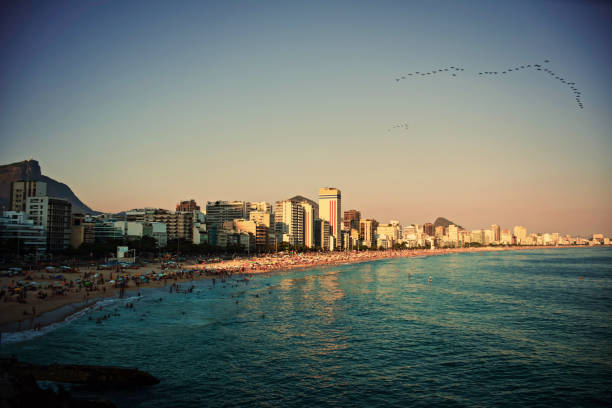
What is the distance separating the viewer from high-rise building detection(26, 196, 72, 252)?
309 ft

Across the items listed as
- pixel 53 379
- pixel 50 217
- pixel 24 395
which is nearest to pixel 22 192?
pixel 50 217

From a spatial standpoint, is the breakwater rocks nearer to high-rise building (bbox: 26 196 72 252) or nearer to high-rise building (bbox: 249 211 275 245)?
high-rise building (bbox: 26 196 72 252)

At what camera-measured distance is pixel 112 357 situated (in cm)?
2417

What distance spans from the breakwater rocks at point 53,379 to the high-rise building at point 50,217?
8735 cm

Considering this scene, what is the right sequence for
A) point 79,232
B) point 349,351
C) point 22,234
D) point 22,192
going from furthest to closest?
1. point 22,192
2. point 79,232
3. point 22,234
4. point 349,351

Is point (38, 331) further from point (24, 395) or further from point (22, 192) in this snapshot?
point (22, 192)

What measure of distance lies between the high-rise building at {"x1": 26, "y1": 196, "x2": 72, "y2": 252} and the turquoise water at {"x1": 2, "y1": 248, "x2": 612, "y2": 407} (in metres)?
65.1

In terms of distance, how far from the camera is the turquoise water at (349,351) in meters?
19.7

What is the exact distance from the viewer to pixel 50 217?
9506cm

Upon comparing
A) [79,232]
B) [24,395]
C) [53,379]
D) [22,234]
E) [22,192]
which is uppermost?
[22,192]

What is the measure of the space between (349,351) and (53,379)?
17.5m

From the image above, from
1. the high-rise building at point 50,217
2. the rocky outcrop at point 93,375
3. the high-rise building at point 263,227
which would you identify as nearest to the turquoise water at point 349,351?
the rocky outcrop at point 93,375

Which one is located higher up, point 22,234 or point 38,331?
point 22,234

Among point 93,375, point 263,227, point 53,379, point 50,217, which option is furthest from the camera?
point 263,227
